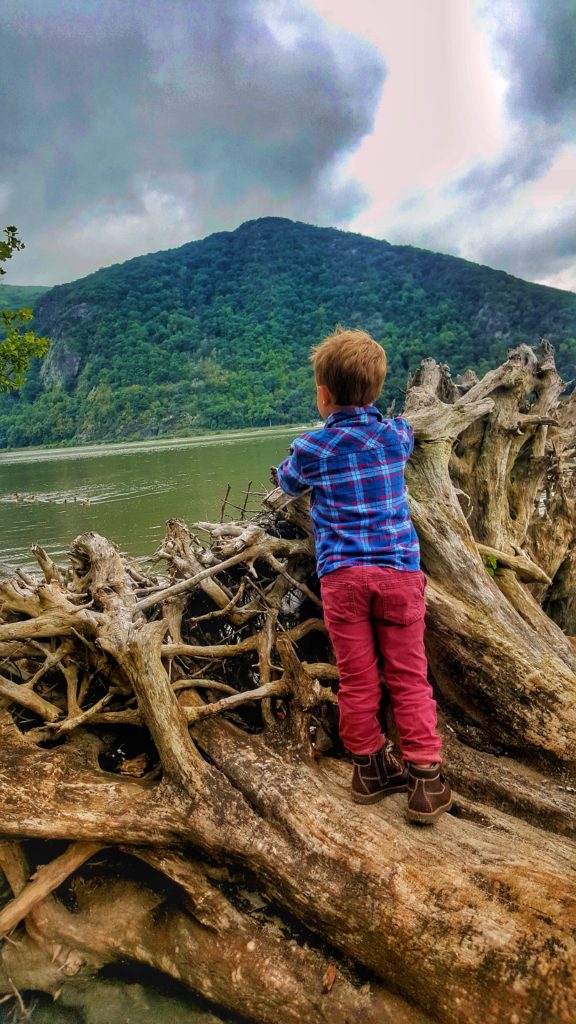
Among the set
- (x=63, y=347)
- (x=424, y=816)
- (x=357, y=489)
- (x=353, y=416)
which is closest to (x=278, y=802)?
(x=424, y=816)

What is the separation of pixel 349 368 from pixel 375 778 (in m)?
1.94

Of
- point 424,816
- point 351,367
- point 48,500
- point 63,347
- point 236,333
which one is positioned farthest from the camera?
point 236,333

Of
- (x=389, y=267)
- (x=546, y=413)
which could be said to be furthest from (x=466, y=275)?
(x=546, y=413)

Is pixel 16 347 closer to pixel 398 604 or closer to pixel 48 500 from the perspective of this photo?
pixel 398 604

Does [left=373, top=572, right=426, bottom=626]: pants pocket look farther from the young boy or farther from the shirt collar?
the shirt collar

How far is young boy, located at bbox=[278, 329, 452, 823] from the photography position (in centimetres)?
243

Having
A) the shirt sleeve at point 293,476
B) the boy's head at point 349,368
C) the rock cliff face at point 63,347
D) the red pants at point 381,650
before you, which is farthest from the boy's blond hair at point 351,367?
the rock cliff face at point 63,347

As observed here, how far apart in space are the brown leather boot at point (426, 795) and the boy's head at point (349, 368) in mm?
1732

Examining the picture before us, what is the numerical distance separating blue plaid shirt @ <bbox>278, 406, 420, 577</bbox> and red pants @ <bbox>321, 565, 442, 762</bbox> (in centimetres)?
9

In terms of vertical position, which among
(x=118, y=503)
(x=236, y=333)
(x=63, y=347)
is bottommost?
(x=118, y=503)

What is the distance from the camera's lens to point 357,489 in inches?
98.8

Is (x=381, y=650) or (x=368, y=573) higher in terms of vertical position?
(x=368, y=573)

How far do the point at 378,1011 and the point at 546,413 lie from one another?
5580 millimetres

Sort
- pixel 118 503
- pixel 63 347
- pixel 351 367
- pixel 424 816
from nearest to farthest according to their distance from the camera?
pixel 424 816
pixel 351 367
pixel 118 503
pixel 63 347
